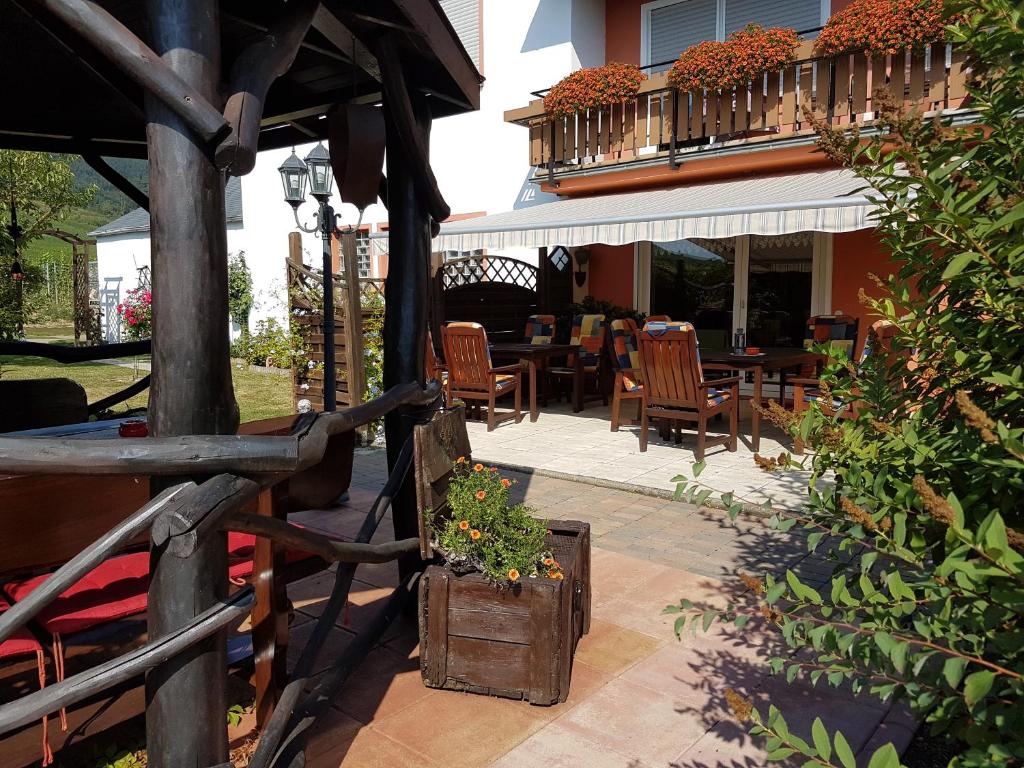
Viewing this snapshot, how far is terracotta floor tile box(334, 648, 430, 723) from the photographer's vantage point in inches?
111

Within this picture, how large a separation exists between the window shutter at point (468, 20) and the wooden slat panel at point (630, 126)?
12.2 ft

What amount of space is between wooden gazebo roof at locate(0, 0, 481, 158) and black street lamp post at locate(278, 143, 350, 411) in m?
1.03

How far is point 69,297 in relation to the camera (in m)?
31.3

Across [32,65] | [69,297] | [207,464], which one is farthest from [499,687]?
[69,297]

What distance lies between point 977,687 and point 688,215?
6.59 m

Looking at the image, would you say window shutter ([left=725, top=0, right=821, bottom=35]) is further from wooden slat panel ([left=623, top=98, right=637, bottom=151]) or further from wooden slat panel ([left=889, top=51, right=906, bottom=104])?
wooden slat panel ([left=889, top=51, right=906, bottom=104])

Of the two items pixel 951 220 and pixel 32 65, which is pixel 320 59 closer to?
pixel 32 65

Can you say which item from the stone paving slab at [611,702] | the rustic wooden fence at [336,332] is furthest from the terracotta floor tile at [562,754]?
the rustic wooden fence at [336,332]

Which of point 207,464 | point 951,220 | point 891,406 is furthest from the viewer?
point 891,406

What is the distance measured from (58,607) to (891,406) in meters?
2.40

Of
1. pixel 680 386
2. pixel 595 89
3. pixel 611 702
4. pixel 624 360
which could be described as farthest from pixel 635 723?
pixel 595 89

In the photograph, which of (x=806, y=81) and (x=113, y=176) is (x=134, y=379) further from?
(x=806, y=81)

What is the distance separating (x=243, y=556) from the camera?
2.97 meters

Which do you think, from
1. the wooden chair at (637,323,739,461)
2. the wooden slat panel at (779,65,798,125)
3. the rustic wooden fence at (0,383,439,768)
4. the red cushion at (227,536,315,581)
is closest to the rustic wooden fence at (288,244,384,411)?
the wooden chair at (637,323,739,461)
